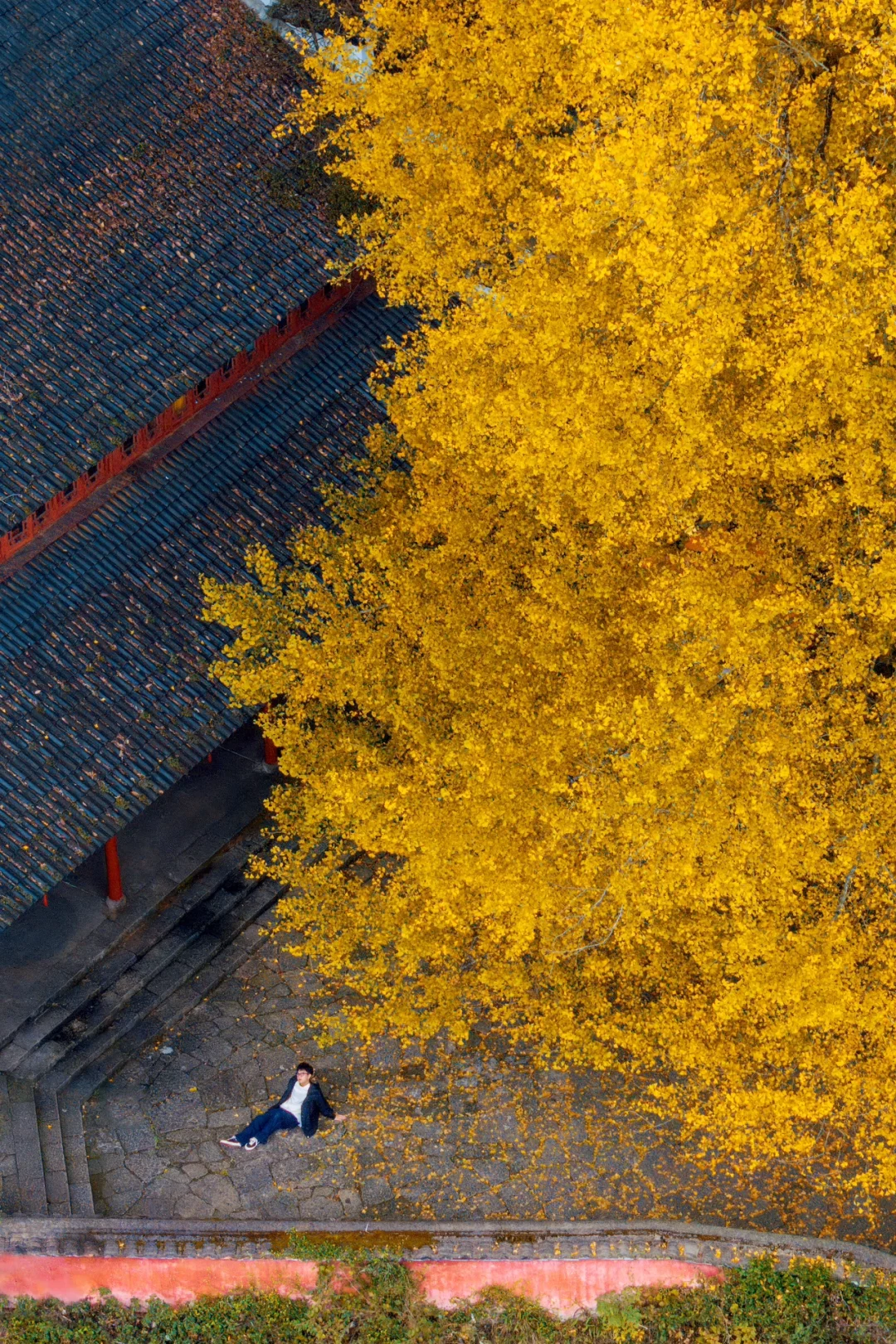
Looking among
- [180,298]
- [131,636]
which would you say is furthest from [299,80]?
[131,636]

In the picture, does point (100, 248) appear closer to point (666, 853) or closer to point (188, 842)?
point (188, 842)

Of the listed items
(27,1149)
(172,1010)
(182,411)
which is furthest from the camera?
(182,411)

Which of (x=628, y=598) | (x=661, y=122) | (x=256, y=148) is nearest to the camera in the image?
(x=661, y=122)

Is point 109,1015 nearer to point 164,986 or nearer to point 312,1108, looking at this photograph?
point 164,986

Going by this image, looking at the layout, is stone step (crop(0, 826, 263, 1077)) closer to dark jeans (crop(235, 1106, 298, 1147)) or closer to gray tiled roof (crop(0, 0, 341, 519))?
dark jeans (crop(235, 1106, 298, 1147))

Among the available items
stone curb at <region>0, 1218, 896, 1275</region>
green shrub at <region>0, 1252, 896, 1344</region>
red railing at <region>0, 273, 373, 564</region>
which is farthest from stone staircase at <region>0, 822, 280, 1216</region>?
red railing at <region>0, 273, 373, 564</region>

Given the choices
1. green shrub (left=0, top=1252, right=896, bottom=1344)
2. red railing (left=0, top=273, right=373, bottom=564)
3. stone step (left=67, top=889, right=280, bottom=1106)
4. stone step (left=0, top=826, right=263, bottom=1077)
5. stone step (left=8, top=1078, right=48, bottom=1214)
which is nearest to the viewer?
green shrub (left=0, top=1252, right=896, bottom=1344)

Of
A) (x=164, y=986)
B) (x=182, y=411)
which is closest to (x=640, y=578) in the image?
(x=182, y=411)
